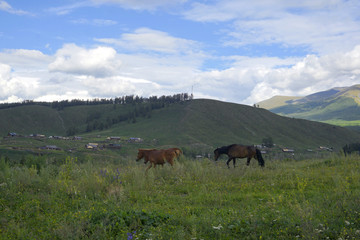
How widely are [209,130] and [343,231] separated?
15478 cm

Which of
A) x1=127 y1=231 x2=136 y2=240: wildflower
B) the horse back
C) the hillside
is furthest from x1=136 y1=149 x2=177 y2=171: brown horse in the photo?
the hillside

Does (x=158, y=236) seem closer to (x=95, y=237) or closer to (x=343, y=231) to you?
(x=95, y=237)

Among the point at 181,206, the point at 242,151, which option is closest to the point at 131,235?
the point at 181,206

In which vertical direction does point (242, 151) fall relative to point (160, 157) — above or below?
above

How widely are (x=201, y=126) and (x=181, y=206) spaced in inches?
6101

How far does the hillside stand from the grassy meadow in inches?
4899

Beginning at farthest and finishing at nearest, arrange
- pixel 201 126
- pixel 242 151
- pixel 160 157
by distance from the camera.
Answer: pixel 201 126
pixel 242 151
pixel 160 157

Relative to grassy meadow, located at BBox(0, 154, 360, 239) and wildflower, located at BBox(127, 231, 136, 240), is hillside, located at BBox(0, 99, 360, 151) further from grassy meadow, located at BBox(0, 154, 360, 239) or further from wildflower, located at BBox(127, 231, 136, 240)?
wildflower, located at BBox(127, 231, 136, 240)

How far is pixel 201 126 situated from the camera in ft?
533

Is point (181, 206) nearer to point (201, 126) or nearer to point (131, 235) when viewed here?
point (131, 235)

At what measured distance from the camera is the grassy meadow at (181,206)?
5.77 m

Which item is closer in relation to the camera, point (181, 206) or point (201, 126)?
point (181, 206)

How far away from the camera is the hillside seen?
152750 mm

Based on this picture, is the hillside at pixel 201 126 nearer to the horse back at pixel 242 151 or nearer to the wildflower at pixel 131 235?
the horse back at pixel 242 151
